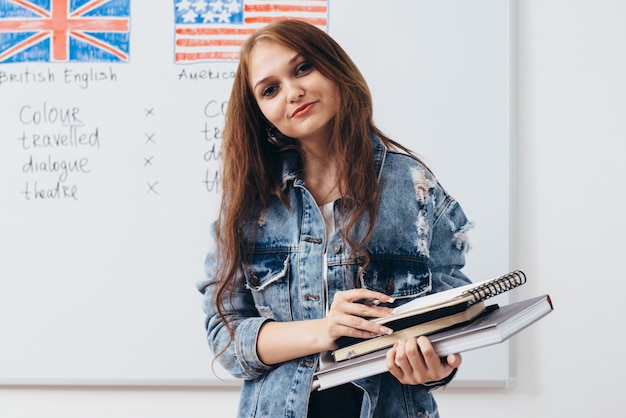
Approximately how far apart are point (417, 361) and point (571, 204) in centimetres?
88

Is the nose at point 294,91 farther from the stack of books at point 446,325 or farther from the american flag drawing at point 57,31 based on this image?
the american flag drawing at point 57,31

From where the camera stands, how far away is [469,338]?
69cm

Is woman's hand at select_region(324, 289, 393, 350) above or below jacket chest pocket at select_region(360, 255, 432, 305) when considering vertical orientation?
below

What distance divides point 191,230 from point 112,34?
0.52m

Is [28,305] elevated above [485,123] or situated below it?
below

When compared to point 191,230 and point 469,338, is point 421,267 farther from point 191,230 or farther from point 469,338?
point 191,230

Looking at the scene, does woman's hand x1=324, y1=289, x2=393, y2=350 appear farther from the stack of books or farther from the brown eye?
the brown eye

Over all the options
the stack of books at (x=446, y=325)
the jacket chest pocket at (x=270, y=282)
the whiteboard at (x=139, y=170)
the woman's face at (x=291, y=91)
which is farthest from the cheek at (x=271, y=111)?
the whiteboard at (x=139, y=170)

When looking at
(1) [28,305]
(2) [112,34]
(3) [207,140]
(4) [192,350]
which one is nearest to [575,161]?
(3) [207,140]

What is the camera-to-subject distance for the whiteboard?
4.97 ft

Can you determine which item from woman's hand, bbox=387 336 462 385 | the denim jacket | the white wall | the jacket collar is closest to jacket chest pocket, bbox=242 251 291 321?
the denim jacket

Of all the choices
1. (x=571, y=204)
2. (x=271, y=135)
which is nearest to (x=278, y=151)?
(x=271, y=135)

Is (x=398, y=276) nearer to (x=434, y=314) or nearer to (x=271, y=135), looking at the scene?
(x=434, y=314)

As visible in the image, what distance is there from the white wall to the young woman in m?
0.62
